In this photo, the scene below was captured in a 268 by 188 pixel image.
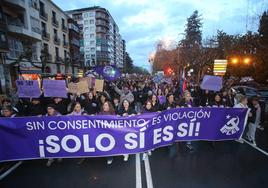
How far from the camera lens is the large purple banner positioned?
4.13 m

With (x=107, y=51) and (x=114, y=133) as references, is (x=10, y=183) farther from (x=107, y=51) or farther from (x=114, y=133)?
(x=107, y=51)

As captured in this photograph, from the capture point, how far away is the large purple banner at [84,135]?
4.13m

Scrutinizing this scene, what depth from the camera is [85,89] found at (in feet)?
21.5

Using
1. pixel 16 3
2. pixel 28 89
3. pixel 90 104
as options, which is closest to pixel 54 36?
pixel 16 3

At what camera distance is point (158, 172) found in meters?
4.23

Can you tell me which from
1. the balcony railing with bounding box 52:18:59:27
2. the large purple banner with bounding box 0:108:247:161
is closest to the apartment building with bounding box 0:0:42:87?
the balcony railing with bounding box 52:18:59:27

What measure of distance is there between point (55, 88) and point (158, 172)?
3.83 meters

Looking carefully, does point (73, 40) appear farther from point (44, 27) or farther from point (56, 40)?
point (44, 27)

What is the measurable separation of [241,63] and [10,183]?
3239 cm

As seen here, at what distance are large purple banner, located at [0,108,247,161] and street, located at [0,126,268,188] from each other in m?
0.42

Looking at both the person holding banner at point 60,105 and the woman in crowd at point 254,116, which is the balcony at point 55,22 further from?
the woman in crowd at point 254,116

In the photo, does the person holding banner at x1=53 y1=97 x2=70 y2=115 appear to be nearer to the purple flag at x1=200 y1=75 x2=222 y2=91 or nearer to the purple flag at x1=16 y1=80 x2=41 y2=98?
the purple flag at x1=16 y1=80 x2=41 y2=98

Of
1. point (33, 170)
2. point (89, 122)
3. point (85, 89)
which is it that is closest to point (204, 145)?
point (89, 122)

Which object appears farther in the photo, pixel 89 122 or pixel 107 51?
pixel 107 51
